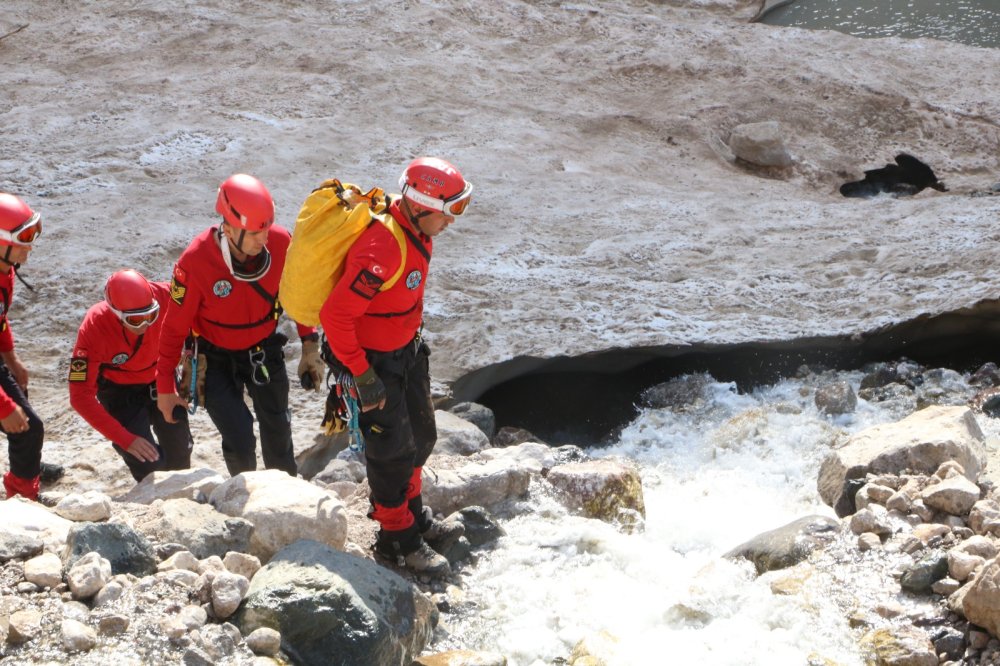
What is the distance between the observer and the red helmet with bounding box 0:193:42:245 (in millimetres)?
5043

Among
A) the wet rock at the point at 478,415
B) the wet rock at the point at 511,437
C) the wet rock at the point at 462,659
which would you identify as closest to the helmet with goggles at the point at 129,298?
the wet rock at the point at 462,659

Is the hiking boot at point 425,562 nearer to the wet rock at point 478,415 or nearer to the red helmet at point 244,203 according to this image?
the red helmet at point 244,203

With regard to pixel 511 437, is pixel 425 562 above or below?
above

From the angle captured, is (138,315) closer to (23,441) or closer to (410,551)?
(23,441)

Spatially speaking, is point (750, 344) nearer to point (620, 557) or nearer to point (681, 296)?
point (681, 296)

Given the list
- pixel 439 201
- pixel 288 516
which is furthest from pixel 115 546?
pixel 439 201

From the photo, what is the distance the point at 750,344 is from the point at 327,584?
4.82 m

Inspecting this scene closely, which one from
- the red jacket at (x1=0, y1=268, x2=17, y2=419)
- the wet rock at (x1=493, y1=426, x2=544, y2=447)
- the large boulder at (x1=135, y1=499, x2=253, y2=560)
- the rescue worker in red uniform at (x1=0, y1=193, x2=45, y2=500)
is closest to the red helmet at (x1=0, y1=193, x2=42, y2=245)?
the rescue worker in red uniform at (x1=0, y1=193, x2=45, y2=500)

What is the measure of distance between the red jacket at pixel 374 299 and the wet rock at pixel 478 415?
303 cm

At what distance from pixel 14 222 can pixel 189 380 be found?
3.73 ft

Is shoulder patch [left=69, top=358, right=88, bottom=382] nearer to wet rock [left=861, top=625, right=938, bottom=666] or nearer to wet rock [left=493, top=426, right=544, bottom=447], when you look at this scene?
wet rock [left=493, top=426, right=544, bottom=447]

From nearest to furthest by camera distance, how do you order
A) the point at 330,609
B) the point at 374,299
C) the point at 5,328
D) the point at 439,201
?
the point at 330,609 → the point at 439,201 → the point at 374,299 → the point at 5,328

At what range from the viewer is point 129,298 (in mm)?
5164

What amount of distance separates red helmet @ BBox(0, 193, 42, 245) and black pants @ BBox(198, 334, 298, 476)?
40.2 inches
